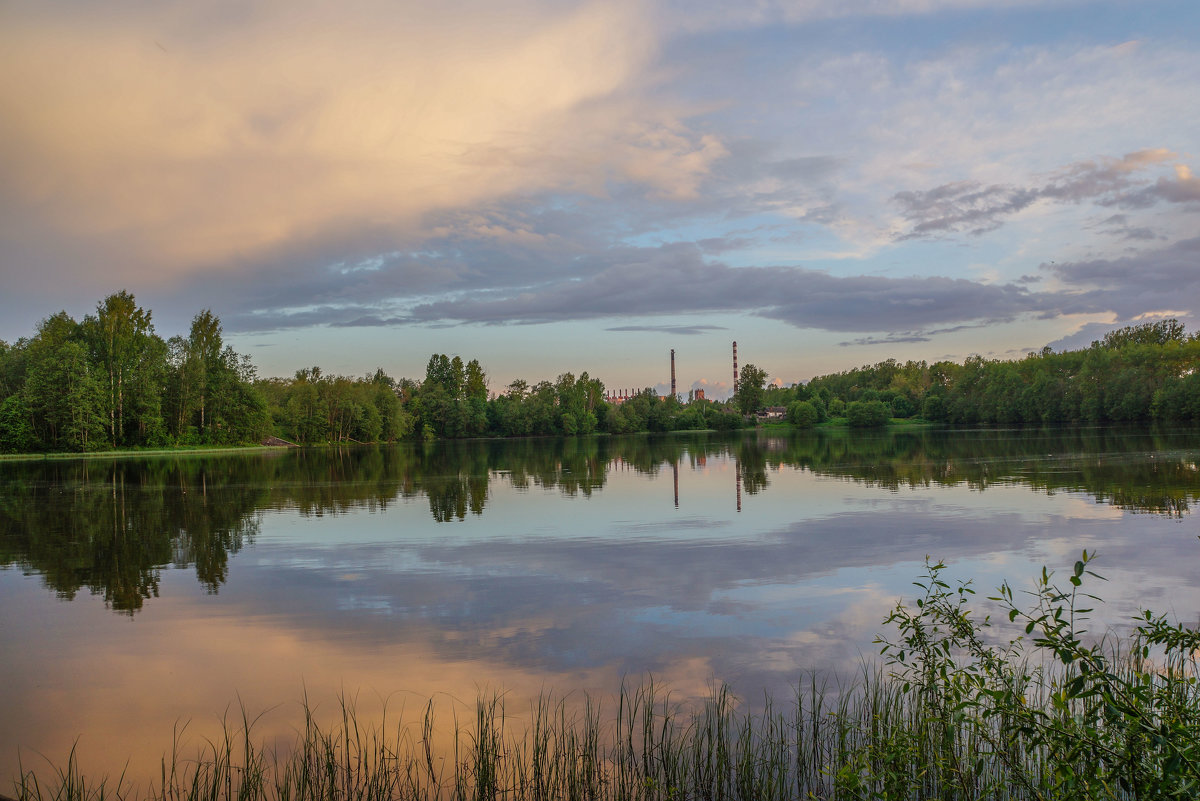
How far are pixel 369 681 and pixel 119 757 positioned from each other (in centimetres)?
282

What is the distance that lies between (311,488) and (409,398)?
4146 inches

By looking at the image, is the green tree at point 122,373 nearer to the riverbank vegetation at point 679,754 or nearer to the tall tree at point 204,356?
the tall tree at point 204,356

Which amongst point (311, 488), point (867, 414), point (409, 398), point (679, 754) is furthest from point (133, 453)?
point (867, 414)

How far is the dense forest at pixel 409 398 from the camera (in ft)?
237

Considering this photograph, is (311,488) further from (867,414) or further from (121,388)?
(867,414)

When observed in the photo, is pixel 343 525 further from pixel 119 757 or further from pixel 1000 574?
pixel 1000 574

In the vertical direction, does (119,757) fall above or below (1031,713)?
below

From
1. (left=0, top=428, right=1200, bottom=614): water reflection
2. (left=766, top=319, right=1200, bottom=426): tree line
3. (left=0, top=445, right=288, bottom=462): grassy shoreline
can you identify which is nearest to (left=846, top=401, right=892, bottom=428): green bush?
(left=766, top=319, right=1200, bottom=426): tree line

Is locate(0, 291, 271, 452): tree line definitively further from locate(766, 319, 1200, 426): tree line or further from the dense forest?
locate(766, 319, 1200, 426): tree line

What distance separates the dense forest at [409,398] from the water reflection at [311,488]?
1709cm

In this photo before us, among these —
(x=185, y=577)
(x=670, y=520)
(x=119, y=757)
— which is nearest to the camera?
(x=119, y=757)

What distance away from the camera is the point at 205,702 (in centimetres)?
931

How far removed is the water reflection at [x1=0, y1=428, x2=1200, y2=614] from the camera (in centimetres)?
1886

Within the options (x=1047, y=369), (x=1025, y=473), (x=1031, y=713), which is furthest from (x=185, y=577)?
(x=1047, y=369)
